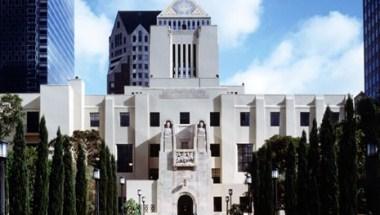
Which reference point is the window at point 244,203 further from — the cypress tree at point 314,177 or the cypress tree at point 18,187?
the cypress tree at point 18,187

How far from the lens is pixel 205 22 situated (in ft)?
541

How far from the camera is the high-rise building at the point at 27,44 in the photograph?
149000 millimetres

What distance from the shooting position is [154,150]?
10156cm

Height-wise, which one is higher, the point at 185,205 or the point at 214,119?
the point at 214,119

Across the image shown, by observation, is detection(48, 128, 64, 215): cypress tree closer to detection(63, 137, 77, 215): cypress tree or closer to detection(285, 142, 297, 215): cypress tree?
detection(63, 137, 77, 215): cypress tree

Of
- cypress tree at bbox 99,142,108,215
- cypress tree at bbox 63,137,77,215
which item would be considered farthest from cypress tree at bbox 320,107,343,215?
cypress tree at bbox 99,142,108,215

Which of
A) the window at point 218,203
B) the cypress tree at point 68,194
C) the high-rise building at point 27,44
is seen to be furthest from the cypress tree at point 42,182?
the high-rise building at point 27,44

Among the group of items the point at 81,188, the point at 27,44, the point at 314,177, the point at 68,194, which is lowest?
the point at 68,194

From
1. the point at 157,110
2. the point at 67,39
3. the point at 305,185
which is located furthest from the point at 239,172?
the point at 67,39

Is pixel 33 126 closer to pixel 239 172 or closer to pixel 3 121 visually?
pixel 3 121

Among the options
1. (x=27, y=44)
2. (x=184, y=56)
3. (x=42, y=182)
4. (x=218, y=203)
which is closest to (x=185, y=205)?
Result: (x=218, y=203)

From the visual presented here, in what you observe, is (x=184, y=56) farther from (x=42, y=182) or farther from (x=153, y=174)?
(x=42, y=182)

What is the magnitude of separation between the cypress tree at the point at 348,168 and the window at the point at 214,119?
2357 inches

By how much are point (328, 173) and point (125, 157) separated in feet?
194
